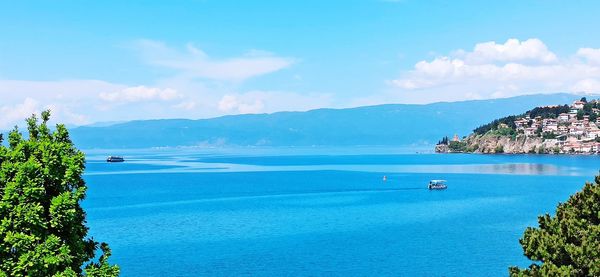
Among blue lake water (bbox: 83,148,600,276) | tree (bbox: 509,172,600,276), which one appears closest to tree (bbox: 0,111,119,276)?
tree (bbox: 509,172,600,276)

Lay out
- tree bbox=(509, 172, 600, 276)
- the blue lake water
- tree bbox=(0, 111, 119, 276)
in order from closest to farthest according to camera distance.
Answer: tree bbox=(0, 111, 119, 276) → tree bbox=(509, 172, 600, 276) → the blue lake water

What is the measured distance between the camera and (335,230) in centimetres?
7406

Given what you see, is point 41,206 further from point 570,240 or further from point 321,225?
point 321,225

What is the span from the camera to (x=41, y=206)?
16.9 meters

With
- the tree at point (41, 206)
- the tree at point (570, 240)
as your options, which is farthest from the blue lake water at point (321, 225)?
the tree at point (41, 206)

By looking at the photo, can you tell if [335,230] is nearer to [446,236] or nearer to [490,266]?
[446,236]

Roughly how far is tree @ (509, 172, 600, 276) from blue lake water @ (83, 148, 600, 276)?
26.0 m

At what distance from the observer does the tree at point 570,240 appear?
22.0 meters

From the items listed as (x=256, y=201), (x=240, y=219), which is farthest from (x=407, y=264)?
(x=256, y=201)

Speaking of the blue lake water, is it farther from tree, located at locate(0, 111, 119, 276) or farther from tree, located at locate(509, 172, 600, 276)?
tree, located at locate(0, 111, 119, 276)

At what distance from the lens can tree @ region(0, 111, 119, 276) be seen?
16.6 metres

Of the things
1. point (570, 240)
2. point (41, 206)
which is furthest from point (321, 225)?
point (41, 206)

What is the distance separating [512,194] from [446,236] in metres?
53.3

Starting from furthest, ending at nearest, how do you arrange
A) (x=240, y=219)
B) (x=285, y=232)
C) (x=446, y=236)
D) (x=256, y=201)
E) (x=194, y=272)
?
(x=256, y=201), (x=240, y=219), (x=285, y=232), (x=446, y=236), (x=194, y=272)
